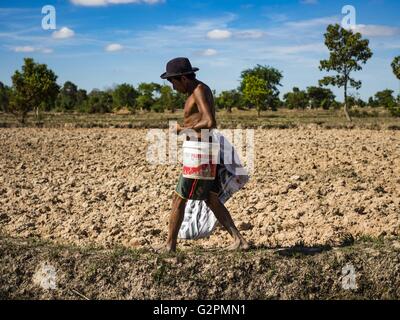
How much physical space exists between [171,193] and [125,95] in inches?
2101

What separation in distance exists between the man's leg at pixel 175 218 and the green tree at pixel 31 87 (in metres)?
21.7

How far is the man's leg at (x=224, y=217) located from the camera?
4.53 meters

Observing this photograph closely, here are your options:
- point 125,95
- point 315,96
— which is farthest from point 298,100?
point 125,95

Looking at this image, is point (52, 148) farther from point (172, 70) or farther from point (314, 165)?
point (172, 70)

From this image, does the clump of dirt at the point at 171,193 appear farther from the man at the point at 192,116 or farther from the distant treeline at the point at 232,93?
the distant treeline at the point at 232,93

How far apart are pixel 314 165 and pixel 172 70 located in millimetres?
5843

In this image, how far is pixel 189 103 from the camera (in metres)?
4.42

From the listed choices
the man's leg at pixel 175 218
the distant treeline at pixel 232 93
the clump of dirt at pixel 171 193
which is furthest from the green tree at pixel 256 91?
the man's leg at pixel 175 218

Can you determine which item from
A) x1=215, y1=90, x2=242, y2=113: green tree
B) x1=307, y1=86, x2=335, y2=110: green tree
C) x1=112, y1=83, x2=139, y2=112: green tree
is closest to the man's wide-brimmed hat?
x1=215, y1=90, x2=242, y2=113: green tree

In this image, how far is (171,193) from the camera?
734cm

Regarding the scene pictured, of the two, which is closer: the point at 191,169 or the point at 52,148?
the point at 191,169
